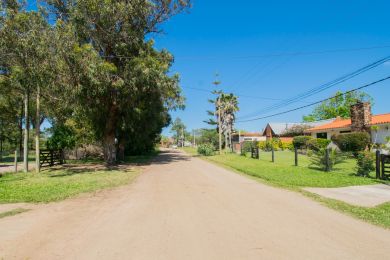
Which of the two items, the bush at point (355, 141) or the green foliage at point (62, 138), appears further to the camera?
the bush at point (355, 141)

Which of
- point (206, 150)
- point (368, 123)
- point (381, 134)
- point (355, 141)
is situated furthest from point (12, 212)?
point (206, 150)

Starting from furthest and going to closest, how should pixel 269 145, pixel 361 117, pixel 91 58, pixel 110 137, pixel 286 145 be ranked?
pixel 286 145, pixel 269 145, pixel 361 117, pixel 110 137, pixel 91 58

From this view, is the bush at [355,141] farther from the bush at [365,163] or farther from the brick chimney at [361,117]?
the bush at [365,163]

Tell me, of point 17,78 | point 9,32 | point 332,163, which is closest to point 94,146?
point 17,78

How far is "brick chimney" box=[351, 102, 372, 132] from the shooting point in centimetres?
2917

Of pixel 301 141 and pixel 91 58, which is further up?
pixel 91 58

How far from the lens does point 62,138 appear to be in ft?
78.2

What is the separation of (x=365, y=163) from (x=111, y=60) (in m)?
16.9

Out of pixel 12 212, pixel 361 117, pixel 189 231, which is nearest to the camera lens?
pixel 189 231

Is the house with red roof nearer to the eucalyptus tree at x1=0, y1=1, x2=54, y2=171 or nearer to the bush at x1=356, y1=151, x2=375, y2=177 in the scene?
the bush at x1=356, y1=151, x2=375, y2=177

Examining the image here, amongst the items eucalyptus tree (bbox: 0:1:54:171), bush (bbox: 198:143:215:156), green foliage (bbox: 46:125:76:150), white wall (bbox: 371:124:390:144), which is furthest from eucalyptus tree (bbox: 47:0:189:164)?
white wall (bbox: 371:124:390:144)

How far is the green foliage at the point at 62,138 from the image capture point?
23484 mm

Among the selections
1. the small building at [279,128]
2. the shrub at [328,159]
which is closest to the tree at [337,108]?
the small building at [279,128]

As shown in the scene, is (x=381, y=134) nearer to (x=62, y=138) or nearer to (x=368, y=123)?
(x=368, y=123)
